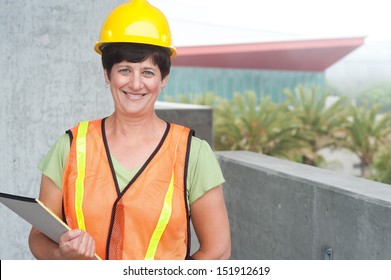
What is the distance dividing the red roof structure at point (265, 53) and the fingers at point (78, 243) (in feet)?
113

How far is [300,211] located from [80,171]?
10.1 ft

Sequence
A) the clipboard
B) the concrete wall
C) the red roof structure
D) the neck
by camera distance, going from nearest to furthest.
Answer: the clipboard < the neck < the concrete wall < the red roof structure

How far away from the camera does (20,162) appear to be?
15.0 feet

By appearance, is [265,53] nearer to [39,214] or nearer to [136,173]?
[136,173]

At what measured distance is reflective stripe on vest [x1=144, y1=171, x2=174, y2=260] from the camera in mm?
2316

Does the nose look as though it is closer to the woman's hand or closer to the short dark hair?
the short dark hair

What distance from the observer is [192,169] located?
7.78ft

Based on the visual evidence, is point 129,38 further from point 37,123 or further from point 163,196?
point 37,123

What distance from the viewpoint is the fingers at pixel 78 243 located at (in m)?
2.12

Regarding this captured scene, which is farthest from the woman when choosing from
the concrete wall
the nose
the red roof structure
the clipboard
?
the red roof structure

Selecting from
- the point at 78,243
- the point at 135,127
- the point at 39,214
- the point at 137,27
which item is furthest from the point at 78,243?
the point at 137,27

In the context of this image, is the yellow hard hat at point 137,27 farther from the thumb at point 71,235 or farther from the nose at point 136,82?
the thumb at point 71,235

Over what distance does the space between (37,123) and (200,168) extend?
7.97 ft

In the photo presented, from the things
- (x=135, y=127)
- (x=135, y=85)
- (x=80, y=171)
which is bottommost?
(x=80, y=171)
